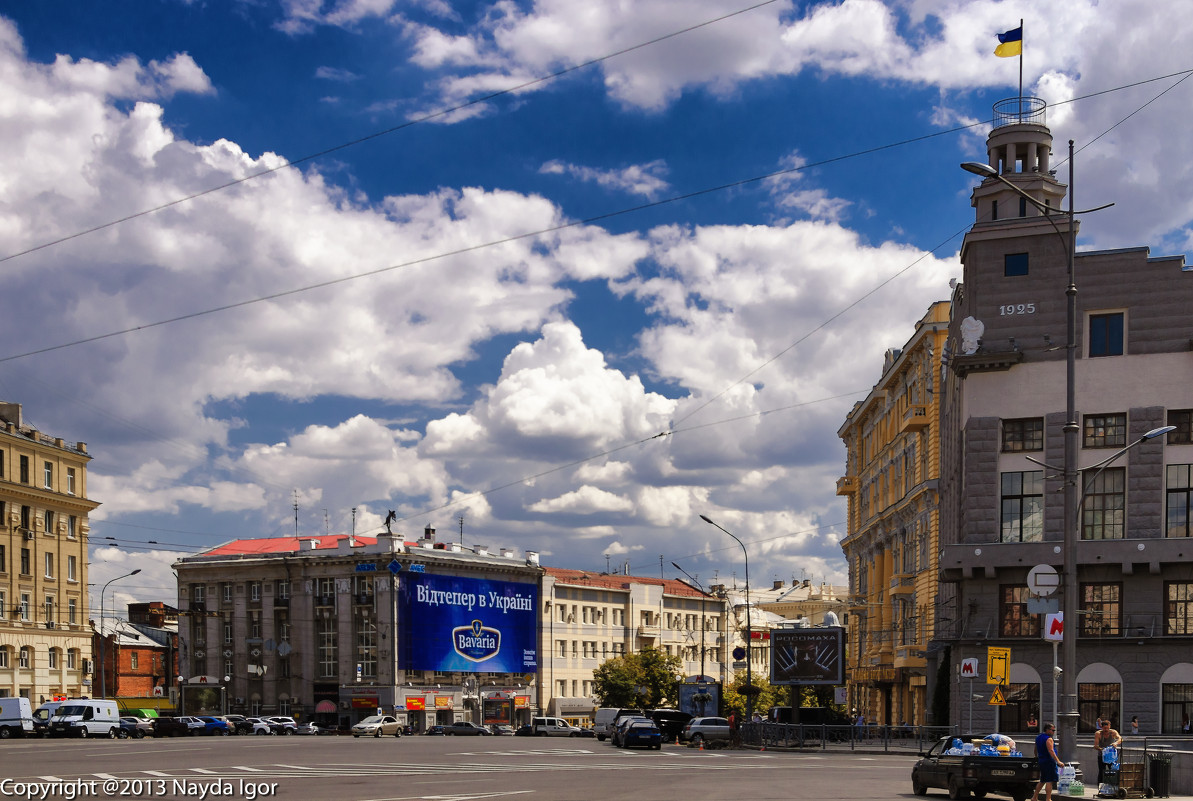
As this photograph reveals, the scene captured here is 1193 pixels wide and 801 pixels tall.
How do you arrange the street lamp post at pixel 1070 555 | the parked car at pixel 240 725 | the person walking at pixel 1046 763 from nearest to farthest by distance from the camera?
the person walking at pixel 1046 763 → the street lamp post at pixel 1070 555 → the parked car at pixel 240 725

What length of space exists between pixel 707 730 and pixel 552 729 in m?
39.4

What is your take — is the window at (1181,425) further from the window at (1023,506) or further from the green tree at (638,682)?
the green tree at (638,682)

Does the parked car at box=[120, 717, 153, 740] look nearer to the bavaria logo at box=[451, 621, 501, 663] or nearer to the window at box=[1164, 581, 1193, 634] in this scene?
the bavaria logo at box=[451, 621, 501, 663]

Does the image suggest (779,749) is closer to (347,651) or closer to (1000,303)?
(1000,303)

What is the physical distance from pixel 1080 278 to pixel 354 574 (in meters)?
70.7

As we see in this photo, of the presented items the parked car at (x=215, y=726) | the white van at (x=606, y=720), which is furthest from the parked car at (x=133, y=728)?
the white van at (x=606, y=720)

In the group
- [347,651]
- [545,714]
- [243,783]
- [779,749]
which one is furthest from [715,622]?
[243,783]

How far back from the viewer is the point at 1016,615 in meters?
49.4

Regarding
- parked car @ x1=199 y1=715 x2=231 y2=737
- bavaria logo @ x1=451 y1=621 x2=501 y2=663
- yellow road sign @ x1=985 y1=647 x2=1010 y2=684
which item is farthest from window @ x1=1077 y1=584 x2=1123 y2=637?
bavaria logo @ x1=451 y1=621 x2=501 y2=663

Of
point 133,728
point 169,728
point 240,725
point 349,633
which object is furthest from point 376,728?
point 349,633

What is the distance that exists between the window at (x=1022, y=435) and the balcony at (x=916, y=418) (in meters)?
11.5

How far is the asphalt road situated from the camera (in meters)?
24.6

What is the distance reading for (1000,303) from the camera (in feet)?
166

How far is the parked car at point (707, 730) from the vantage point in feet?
185
